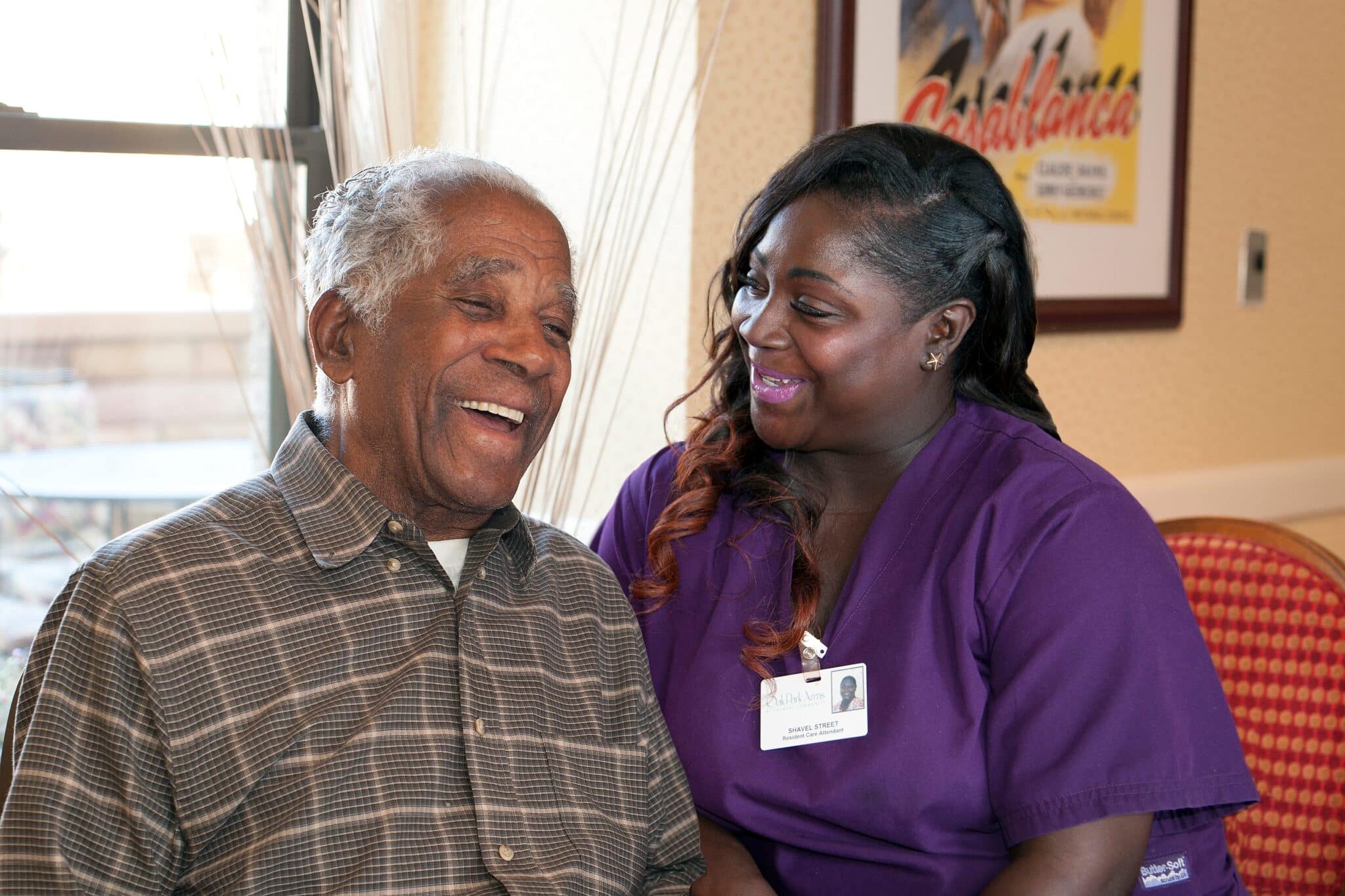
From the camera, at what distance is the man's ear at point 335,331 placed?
1.52m

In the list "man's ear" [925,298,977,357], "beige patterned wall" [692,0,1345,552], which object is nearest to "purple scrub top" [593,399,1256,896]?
"man's ear" [925,298,977,357]

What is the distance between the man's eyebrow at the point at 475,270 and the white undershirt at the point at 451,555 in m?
0.32

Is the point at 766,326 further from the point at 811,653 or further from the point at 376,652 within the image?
the point at 376,652

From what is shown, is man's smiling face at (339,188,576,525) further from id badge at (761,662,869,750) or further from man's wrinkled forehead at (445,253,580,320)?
id badge at (761,662,869,750)

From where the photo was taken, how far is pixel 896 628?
1.69 metres

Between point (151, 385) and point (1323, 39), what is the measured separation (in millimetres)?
3110

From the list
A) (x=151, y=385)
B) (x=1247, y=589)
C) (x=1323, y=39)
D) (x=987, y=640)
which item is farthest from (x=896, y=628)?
(x=1323, y=39)

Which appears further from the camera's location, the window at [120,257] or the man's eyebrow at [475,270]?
the window at [120,257]

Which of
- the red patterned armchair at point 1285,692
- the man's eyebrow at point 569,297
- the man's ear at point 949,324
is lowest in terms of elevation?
the red patterned armchair at point 1285,692

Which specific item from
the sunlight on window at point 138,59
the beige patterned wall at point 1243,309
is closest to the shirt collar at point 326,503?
the sunlight on window at point 138,59

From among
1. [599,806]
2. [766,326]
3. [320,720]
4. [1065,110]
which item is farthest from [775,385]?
[1065,110]

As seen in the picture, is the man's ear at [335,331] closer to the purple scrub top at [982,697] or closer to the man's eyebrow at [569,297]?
the man's eyebrow at [569,297]

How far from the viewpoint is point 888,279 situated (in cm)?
178

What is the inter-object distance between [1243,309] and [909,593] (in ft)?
7.40
